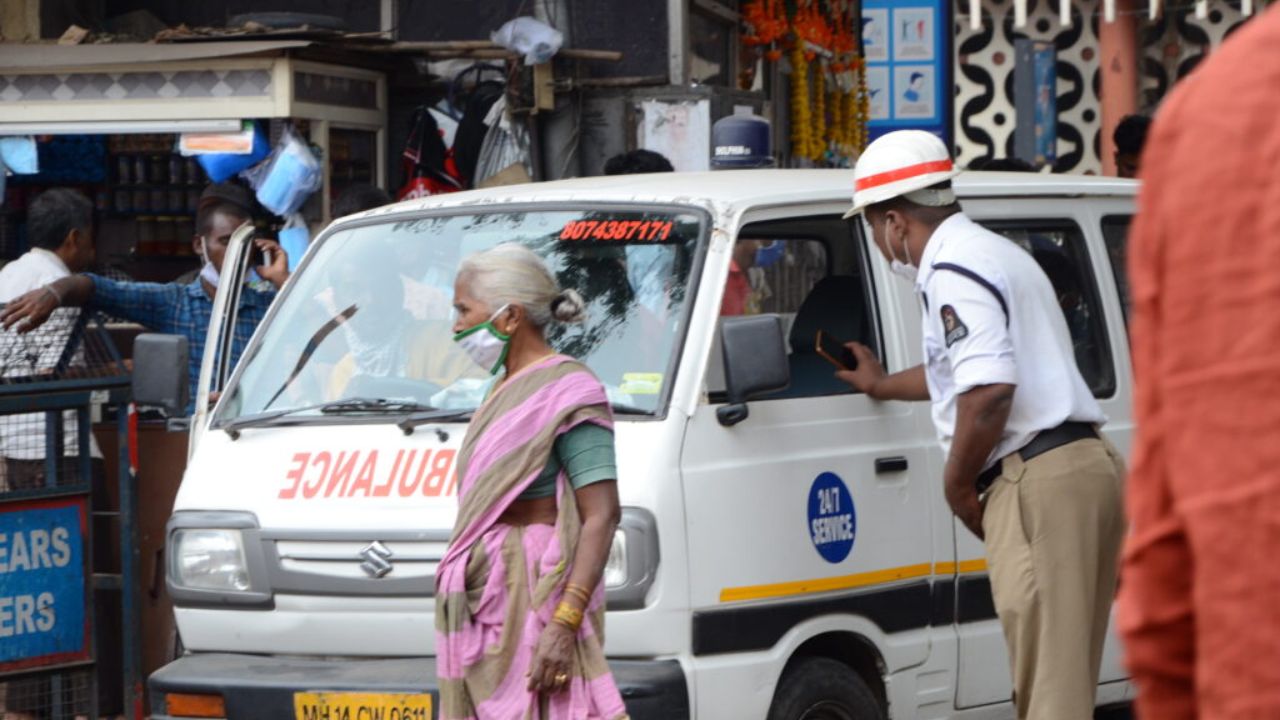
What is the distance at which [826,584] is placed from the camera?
5191 millimetres

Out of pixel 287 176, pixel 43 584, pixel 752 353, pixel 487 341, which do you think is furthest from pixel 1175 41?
pixel 487 341

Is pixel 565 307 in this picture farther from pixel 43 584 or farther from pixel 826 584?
pixel 43 584

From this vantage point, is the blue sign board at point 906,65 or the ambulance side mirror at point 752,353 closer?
the ambulance side mirror at point 752,353

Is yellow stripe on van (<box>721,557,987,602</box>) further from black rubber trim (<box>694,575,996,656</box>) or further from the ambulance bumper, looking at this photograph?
the ambulance bumper

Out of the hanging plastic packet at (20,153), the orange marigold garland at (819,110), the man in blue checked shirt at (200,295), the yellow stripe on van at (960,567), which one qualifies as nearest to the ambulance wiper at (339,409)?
the yellow stripe on van at (960,567)

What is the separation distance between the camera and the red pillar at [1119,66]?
17641 mm

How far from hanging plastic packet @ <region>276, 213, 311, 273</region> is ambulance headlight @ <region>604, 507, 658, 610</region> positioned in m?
5.34

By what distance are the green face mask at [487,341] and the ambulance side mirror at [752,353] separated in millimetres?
691

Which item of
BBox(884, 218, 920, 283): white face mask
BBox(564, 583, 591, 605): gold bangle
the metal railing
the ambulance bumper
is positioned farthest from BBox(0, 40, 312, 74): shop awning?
BBox(564, 583, 591, 605): gold bangle

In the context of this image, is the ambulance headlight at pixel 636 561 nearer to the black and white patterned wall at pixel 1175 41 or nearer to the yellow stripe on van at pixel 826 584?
the yellow stripe on van at pixel 826 584

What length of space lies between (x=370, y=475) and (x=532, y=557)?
1.02 metres

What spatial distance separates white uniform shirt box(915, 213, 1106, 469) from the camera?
4660mm

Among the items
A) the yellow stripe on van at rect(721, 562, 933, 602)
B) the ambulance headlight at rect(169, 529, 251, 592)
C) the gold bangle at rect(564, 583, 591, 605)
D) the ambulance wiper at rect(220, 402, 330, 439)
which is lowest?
the yellow stripe on van at rect(721, 562, 933, 602)

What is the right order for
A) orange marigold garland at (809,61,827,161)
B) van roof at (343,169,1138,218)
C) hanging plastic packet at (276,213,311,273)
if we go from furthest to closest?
orange marigold garland at (809,61,827,161) → hanging plastic packet at (276,213,311,273) → van roof at (343,169,1138,218)
